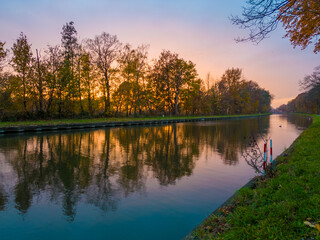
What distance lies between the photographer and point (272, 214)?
3.72m

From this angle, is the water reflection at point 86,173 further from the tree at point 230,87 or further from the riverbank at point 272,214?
the tree at point 230,87

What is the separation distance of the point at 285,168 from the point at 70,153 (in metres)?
10.1

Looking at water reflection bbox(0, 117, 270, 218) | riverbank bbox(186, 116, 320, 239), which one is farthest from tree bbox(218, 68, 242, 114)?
riverbank bbox(186, 116, 320, 239)

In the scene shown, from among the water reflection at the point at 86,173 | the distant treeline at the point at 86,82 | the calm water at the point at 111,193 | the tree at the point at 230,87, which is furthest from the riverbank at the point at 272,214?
the tree at the point at 230,87

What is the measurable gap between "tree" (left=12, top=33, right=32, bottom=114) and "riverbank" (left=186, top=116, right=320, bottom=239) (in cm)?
3275

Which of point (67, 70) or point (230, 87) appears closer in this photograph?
point (67, 70)

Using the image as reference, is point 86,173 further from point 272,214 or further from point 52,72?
point 52,72

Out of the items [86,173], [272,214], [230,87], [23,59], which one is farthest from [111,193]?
[230,87]

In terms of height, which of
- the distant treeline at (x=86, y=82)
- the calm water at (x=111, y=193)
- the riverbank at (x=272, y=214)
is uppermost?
the distant treeline at (x=86, y=82)

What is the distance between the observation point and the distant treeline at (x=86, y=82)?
29.4 metres

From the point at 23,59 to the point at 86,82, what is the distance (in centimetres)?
967

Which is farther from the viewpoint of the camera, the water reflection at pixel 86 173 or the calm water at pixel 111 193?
the water reflection at pixel 86 173

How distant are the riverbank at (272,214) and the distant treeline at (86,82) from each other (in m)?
29.3

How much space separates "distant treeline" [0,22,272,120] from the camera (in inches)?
1159
